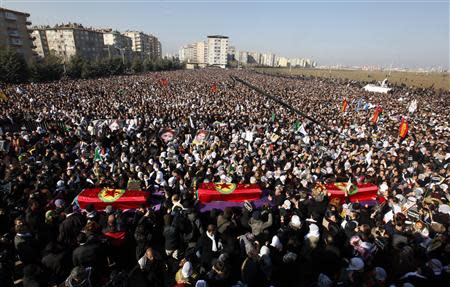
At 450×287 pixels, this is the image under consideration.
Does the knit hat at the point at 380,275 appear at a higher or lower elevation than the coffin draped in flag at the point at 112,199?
higher

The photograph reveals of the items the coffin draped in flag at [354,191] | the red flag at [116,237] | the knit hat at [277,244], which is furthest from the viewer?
the coffin draped in flag at [354,191]

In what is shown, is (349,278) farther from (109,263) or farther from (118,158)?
(118,158)

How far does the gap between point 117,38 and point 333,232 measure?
401 ft

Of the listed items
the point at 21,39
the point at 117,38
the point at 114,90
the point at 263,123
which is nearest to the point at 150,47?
the point at 117,38

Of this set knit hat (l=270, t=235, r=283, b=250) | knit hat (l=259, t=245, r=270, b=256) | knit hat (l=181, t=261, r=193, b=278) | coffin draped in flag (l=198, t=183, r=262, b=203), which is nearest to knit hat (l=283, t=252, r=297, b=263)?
knit hat (l=270, t=235, r=283, b=250)

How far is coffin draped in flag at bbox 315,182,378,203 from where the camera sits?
7.17m

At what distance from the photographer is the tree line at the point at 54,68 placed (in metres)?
36.1

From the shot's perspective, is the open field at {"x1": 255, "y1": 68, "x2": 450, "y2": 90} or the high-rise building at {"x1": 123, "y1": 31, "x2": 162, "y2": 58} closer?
the open field at {"x1": 255, "y1": 68, "x2": 450, "y2": 90}

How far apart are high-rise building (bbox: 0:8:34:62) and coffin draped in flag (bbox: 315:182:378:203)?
211 feet

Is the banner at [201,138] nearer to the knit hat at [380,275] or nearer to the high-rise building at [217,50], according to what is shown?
the knit hat at [380,275]

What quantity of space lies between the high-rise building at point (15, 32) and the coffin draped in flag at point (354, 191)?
64252 mm

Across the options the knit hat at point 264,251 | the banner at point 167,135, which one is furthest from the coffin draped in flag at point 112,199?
the banner at point 167,135

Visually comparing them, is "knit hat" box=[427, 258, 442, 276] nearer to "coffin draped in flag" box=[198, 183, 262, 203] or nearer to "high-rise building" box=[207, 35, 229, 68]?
"coffin draped in flag" box=[198, 183, 262, 203]

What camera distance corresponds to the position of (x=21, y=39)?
54.9 metres
